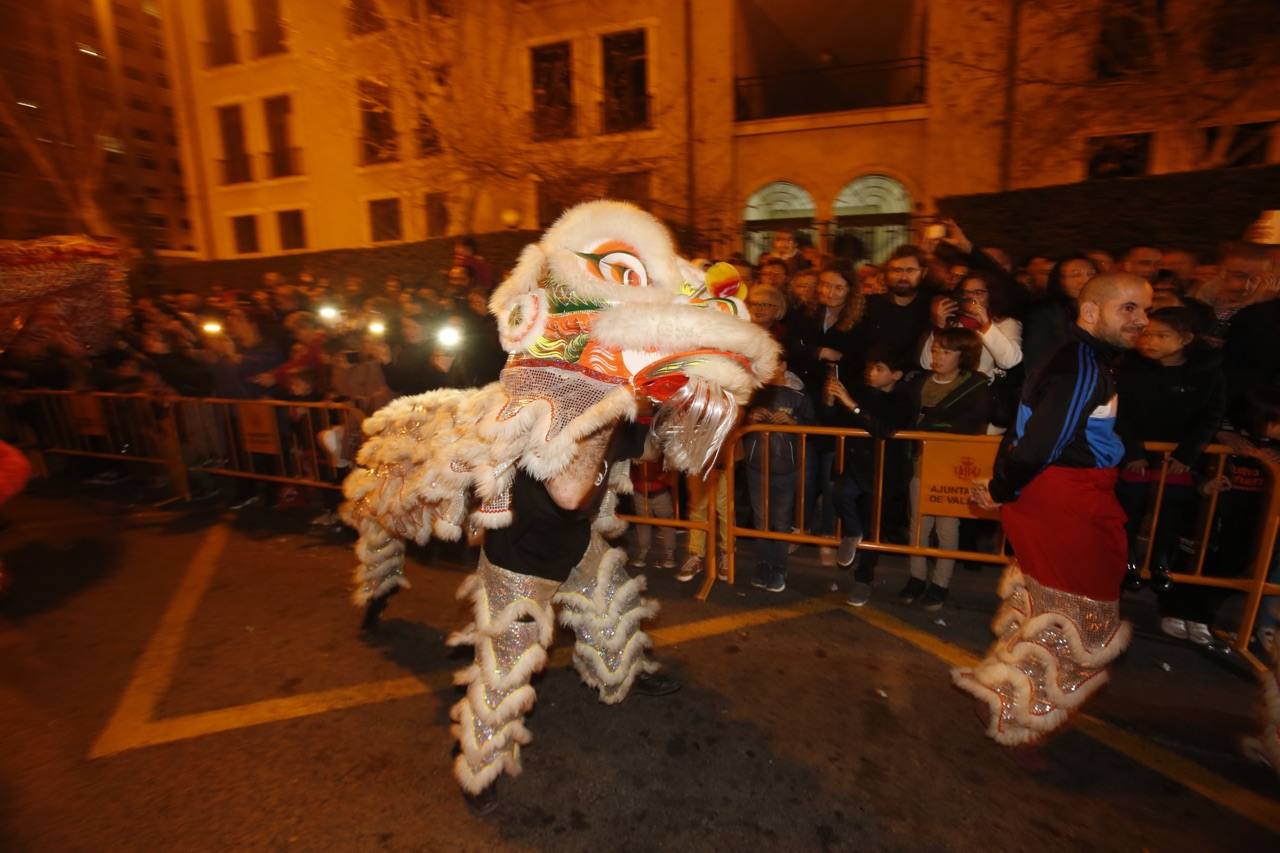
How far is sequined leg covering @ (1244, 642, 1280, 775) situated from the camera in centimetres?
261

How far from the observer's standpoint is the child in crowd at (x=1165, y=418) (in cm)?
350

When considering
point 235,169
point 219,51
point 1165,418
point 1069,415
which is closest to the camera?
point 1069,415

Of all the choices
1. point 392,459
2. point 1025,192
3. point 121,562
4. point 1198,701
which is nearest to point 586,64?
point 1025,192

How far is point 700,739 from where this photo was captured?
9.78 feet

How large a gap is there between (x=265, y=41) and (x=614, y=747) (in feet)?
85.2

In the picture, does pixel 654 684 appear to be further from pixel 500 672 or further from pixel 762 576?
pixel 762 576

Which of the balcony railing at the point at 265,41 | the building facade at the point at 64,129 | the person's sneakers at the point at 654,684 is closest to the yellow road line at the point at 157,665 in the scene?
the person's sneakers at the point at 654,684

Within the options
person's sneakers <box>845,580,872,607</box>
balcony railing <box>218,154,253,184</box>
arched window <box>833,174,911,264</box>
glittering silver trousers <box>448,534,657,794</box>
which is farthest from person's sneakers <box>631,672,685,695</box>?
balcony railing <box>218,154,253,184</box>

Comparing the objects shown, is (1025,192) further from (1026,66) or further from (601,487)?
(601,487)

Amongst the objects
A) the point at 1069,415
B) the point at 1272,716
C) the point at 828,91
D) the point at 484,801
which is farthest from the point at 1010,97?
the point at 484,801

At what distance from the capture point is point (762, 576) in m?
4.56

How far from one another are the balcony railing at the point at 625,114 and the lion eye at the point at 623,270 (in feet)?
45.4

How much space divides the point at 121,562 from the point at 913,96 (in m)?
16.4

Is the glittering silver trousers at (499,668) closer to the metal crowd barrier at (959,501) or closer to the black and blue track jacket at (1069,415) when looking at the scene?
the metal crowd barrier at (959,501)
